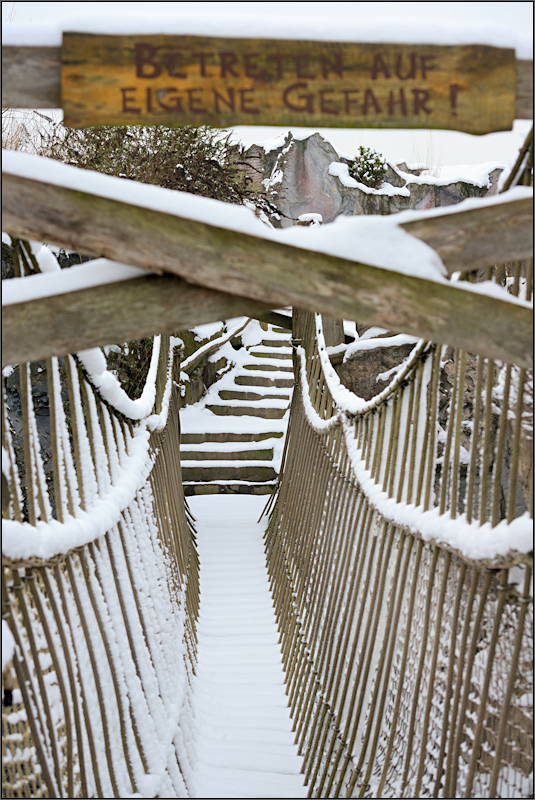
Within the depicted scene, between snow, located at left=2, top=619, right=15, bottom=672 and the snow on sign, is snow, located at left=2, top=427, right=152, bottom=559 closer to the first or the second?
snow, located at left=2, top=619, right=15, bottom=672

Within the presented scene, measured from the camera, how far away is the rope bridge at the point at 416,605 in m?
1.46

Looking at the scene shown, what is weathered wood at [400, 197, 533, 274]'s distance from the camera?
140cm

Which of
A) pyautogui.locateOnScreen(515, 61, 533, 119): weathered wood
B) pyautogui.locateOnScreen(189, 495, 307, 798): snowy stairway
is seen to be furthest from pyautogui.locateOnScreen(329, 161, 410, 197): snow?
pyautogui.locateOnScreen(515, 61, 533, 119): weathered wood

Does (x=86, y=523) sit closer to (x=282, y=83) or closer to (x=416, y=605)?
(x=416, y=605)

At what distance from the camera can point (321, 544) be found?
3105 mm

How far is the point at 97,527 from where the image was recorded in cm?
182

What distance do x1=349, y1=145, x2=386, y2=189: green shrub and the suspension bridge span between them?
31.6 ft

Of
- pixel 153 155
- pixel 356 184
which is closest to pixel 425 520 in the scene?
pixel 153 155

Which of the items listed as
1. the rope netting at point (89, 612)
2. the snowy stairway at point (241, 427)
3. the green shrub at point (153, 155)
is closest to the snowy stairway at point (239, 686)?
the rope netting at point (89, 612)

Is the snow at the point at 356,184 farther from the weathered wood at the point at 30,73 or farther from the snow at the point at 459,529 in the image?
the weathered wood at the point at 30,73

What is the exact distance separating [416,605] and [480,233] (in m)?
1.05

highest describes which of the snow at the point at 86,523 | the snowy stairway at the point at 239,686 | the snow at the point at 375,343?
the snow at the point at 375,343

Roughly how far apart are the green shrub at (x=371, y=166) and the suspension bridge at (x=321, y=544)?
9625mm

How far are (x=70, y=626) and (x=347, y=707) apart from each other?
124 centimetres
